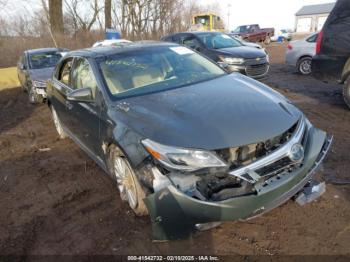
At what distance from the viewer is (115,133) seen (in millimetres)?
3125

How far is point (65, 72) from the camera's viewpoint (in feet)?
16.3

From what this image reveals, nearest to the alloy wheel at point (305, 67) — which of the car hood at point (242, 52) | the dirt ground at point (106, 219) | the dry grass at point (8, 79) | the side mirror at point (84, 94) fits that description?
the car hood at point (242, 52)

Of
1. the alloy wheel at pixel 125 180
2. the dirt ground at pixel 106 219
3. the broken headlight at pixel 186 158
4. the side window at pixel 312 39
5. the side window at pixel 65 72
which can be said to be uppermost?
the side window at pixel 312 39

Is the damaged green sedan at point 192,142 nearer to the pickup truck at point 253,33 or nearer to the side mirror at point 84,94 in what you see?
the side mirror at point 84,94

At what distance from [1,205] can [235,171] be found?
2.99 metres

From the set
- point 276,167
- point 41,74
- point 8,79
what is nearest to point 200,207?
point 276,167

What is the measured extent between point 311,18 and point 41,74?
51.3 meters

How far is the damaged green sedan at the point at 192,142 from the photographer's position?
8.07ft

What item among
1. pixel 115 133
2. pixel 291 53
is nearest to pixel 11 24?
pixel 291 53

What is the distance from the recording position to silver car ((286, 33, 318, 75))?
10.4 metres

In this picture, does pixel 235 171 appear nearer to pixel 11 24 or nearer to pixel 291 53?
pixel 291 53

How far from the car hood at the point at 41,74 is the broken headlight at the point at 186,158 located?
7.61 metres

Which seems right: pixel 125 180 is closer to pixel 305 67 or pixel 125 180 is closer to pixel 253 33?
pixel 305 67

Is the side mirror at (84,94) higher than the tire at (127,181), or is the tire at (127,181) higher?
the side mirror at (84,94)
